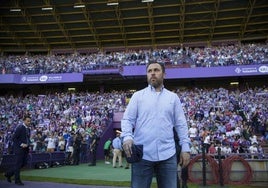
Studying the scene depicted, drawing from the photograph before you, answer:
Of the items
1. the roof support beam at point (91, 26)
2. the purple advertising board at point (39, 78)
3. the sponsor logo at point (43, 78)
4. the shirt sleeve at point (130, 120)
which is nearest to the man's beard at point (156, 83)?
the shirt sleeve at point (130, 120)

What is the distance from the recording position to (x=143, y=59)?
39.2m

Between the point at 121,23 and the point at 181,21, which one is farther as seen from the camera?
the point at 121,23

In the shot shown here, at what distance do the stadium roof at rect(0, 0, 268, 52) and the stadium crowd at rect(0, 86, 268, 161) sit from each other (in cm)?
1167

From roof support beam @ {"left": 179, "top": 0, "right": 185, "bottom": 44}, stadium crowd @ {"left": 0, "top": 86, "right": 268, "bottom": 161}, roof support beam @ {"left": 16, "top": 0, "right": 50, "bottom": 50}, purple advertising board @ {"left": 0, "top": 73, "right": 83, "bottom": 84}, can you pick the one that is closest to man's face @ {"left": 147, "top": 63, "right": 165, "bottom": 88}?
stadium crowd @ {"left": 0, "top": 86, "right": 268, "bottom": 161}

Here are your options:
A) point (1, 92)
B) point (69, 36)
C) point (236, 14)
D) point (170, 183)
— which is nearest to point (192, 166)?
point (170, 183)

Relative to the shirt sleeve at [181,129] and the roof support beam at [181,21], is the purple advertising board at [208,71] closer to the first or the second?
the roof support beam at [181,21]

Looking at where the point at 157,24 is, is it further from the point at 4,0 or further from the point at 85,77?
the point at 4,0

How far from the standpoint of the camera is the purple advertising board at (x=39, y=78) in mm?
40312

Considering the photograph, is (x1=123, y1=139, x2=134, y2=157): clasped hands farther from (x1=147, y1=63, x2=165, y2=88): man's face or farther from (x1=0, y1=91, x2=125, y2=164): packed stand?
(x1=0, y1=91, x2=125, y2=164): packed stand

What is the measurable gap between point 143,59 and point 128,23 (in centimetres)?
623

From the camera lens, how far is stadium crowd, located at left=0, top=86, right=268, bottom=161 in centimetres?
1997

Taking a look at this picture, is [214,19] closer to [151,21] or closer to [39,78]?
[151,21]

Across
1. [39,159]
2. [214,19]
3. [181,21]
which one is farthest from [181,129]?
[181,21]

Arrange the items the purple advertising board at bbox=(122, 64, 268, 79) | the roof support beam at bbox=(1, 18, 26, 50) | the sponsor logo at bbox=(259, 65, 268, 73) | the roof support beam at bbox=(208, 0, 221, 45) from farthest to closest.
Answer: the roof support beam at bbox=(1, 18, 26, 50), the roof support beam at bbox=(208, 0, 221, 45), the purple advertising board at bbox=(122, 64, 268, 79), the sponsor logo at bbox=(259, 65, 268, 73)
